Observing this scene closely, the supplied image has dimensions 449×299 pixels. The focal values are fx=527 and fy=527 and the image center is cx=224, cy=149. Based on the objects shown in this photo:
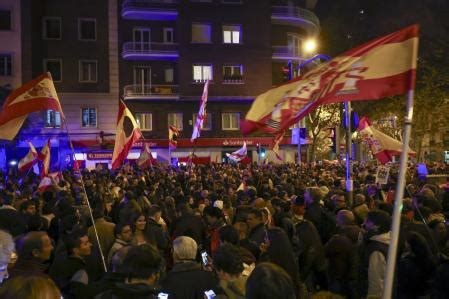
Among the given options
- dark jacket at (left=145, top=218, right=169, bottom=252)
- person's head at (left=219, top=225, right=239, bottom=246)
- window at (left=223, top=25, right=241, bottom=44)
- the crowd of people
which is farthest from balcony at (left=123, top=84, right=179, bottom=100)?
person's head at (left=219, top=225, right=239, bottom=246)

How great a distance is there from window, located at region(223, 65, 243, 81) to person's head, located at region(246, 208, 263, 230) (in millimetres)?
36069

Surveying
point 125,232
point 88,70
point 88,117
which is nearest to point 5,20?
point 88,70

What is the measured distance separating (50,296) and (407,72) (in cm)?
296

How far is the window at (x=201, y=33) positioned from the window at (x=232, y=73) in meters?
2.63

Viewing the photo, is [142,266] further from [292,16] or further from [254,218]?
[292,16]

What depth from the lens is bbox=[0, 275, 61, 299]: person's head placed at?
302 cm

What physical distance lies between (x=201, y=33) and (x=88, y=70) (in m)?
9.44

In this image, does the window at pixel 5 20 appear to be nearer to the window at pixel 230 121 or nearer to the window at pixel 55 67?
the window at pixel 55 67

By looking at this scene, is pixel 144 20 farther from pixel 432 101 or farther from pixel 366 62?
pixel 366 62

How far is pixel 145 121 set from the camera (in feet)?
138

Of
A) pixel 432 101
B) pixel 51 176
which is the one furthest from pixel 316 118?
pixel 51 176

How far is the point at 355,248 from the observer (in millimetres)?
6906

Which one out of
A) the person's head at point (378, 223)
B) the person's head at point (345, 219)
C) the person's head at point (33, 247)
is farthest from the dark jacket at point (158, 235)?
the person's head at point (378, 223)

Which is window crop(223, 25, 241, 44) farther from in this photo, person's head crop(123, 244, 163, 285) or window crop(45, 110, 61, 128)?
person's head crop(123, 244, 163, 285)
